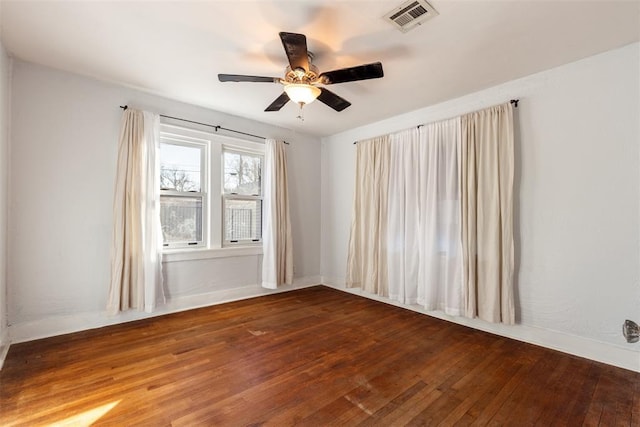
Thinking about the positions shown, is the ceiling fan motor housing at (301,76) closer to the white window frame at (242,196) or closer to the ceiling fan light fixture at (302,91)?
the ceiling fan light fixture at (302,91)

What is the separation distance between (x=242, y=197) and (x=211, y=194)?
1.60 feet

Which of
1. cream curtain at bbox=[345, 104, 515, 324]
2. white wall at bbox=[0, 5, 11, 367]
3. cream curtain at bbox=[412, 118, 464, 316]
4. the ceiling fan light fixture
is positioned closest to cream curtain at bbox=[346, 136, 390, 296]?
cream curtain at bbox=[345, 104, 515, 324]

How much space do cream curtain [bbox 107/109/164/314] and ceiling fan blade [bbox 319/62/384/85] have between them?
2.27m

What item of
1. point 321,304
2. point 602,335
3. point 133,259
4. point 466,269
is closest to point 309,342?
point 321,304

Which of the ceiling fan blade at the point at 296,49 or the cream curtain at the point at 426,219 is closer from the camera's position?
the ceiling fan blade at the point at 296,49

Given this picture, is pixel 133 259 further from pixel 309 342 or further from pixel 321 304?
pixel 321 304

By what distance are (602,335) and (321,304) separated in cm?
288

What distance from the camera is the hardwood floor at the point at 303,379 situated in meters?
1.71

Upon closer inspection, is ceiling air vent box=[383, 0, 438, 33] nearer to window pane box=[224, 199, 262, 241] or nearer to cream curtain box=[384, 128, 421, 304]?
cream curtain box=[384, 128, 421, 304]

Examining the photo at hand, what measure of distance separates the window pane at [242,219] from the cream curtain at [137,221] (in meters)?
1.00

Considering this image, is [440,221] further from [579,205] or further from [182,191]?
Answer: [182,191]

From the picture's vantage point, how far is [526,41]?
2262 millimetres

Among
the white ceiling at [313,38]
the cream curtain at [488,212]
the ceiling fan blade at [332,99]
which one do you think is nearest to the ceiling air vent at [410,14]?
the white ceiling at [313,38]

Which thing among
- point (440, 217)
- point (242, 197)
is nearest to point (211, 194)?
point (242, 197)
